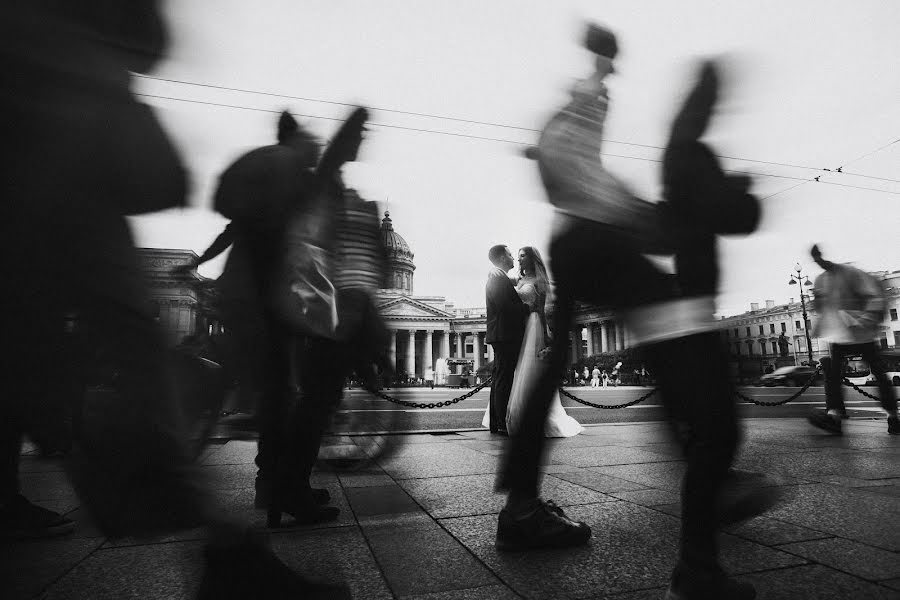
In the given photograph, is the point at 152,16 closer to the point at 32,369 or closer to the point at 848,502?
the point at 32,369

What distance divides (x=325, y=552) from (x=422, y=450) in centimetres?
297

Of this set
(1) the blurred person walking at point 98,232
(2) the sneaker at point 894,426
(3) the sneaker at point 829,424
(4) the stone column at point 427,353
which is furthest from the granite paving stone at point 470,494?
(4) the stone column at point 427,353

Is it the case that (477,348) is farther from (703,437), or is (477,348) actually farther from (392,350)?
(703,437)

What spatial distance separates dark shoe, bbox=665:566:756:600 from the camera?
4.47 feet

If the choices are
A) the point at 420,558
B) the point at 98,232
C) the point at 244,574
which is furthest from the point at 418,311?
the point at 98,232

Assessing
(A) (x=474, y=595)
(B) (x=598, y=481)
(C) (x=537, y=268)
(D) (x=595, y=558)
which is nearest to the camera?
(A) (x=474, y=595)

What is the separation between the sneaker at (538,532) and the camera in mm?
1891

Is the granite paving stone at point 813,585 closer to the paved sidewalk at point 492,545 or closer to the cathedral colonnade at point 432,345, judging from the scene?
the paved sidewalk at point 492,545

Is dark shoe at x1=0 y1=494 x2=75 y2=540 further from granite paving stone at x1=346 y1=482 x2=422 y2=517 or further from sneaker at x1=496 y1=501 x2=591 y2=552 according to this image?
sneaker at x1=496 y1=501 x2=591 y2=552

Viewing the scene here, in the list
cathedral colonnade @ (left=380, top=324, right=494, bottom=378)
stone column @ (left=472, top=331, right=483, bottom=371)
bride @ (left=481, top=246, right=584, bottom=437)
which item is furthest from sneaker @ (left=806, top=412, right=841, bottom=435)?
stone column @ (left=472, top=331, right=483, bottom=371)

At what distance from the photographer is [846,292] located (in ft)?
18.0

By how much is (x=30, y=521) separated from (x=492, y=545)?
6.47 ft

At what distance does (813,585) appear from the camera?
59.3 inches

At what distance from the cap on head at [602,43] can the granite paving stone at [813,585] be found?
1912 mm
